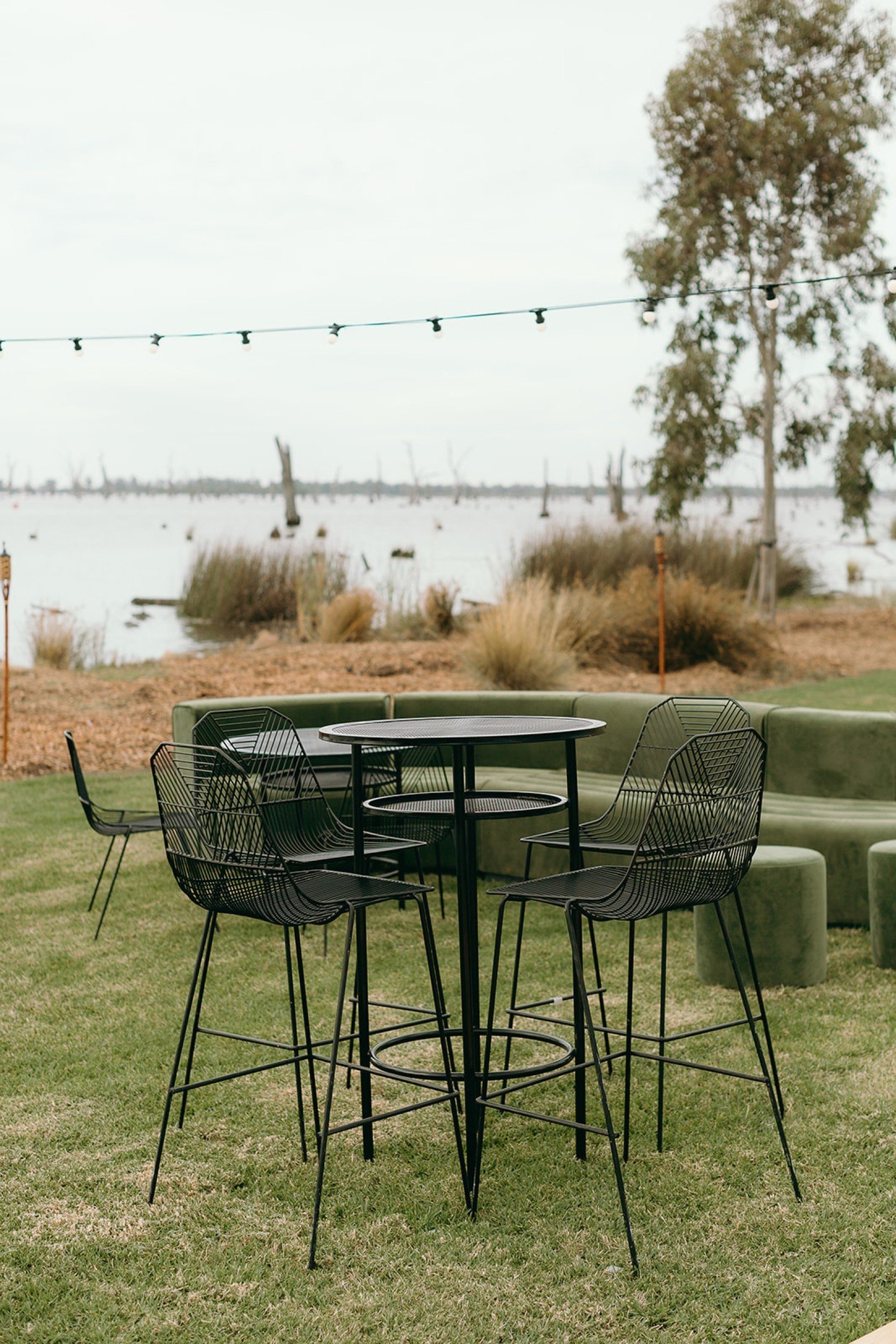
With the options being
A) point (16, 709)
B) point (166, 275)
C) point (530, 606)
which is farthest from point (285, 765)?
point (166, 275)

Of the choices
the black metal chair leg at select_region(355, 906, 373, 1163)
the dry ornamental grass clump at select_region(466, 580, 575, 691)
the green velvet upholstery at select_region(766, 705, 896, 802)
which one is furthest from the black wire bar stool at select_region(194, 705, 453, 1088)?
the dry ornamental grass clump at select_region(466, 580, 575, 691)

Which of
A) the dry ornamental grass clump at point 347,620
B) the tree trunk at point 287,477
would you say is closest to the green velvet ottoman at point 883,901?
the dry ornamental grass clump at point 347,620

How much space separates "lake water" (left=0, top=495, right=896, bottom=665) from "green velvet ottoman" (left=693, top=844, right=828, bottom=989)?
1011 centimetres

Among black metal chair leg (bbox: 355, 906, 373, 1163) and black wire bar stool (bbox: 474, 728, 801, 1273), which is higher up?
black wire bar stool (bbox: 474, 728, 801, 1273)

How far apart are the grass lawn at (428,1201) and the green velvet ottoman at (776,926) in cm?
10

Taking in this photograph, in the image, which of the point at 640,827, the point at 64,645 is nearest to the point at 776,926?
the point at 640,827

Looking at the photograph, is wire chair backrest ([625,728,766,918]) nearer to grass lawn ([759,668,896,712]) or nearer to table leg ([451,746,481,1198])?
table leg ([451,746,481,1198])

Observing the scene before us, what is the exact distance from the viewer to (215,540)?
56.2ft

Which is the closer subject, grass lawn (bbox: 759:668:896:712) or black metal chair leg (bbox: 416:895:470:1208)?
black metal chair leg (bbox: 416:895:470:1208)

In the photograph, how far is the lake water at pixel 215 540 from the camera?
17141 mm

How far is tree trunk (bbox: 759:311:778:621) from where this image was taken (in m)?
15.7

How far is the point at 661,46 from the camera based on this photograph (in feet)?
49.5

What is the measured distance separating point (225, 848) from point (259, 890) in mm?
231

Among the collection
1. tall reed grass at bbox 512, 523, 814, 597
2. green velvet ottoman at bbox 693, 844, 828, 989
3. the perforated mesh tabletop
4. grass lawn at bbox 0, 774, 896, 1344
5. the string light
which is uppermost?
the string light
